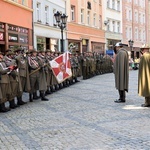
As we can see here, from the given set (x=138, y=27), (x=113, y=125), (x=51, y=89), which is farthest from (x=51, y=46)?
(x=138, y=27)

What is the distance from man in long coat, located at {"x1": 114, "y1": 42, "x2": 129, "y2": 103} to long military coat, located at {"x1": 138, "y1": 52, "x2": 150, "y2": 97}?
91cm

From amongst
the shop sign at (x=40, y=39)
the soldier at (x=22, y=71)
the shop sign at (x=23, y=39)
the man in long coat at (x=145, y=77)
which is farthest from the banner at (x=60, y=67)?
the shop sign at (x=40, y=39)

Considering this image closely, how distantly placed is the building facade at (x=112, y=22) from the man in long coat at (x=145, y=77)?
3268cm

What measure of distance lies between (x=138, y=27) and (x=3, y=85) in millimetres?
51225

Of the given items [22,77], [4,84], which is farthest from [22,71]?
[4,84]

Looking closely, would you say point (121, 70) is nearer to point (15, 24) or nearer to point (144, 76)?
point (144, 76)

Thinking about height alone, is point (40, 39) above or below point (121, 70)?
above

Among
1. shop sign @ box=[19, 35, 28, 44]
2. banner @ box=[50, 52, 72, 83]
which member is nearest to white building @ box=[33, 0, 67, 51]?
shop sign @ box=[19, 35, 28, 44]

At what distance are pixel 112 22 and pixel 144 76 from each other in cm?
3826

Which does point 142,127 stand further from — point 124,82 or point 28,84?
point 28,84

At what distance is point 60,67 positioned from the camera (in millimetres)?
14242

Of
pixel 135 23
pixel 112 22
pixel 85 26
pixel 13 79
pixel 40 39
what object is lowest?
pixel 13 79

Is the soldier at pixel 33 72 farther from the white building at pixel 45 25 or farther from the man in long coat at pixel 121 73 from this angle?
the white building at pixel 45 25

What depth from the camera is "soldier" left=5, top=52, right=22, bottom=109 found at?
10289 mm
